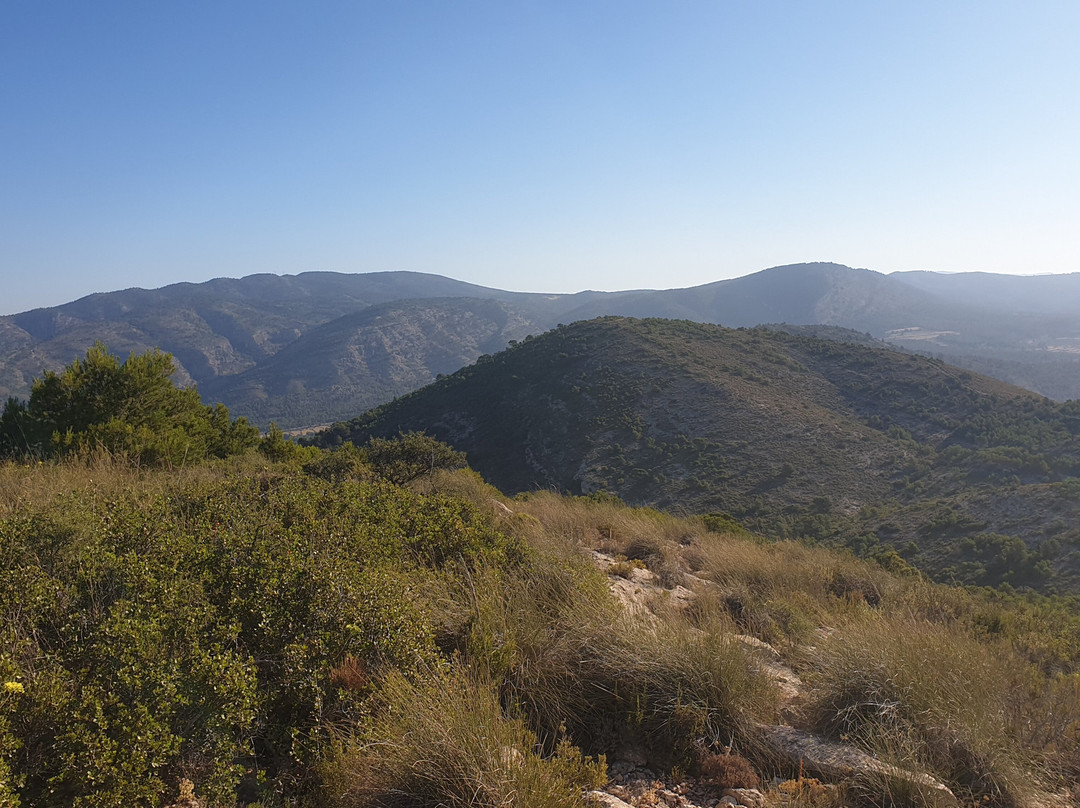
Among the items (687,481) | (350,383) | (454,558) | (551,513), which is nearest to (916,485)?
(687,481)

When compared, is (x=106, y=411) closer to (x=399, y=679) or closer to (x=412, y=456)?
(x=412, y=456)

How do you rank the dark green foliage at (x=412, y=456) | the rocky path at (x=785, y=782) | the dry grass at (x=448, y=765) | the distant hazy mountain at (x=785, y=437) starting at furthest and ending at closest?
the distant hazy mountain at (x=785, y=437)
the dark green foliage at (x=412, y=456)
the rocky path at (x=785, y=782)
the dry grass at (x=448, y=765)

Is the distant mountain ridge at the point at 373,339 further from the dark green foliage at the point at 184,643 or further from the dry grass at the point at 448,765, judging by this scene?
the dark green foliage at the point at 184,643

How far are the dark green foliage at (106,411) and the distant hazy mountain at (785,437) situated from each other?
2302 cm

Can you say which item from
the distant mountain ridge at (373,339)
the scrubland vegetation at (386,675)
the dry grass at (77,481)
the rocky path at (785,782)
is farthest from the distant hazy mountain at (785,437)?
the distant mountain ridge at (373,339)

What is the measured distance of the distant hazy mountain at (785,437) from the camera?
2333 centimetres

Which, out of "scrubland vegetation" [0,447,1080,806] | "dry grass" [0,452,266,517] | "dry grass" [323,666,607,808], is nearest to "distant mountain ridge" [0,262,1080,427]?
"scrubland vegetation" [0,447,1080,806]

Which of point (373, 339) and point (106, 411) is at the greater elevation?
point (373, 339)

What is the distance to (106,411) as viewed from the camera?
433 inches

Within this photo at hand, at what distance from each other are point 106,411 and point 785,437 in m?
35.2

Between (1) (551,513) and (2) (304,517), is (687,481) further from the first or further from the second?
→ (2) (304,517)

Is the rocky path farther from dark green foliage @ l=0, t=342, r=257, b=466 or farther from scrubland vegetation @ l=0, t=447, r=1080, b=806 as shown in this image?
dark green foliage @ l=0, t=342, r=257, b=466

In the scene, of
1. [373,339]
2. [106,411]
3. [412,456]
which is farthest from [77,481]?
[373,339]

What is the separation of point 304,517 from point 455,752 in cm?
271
